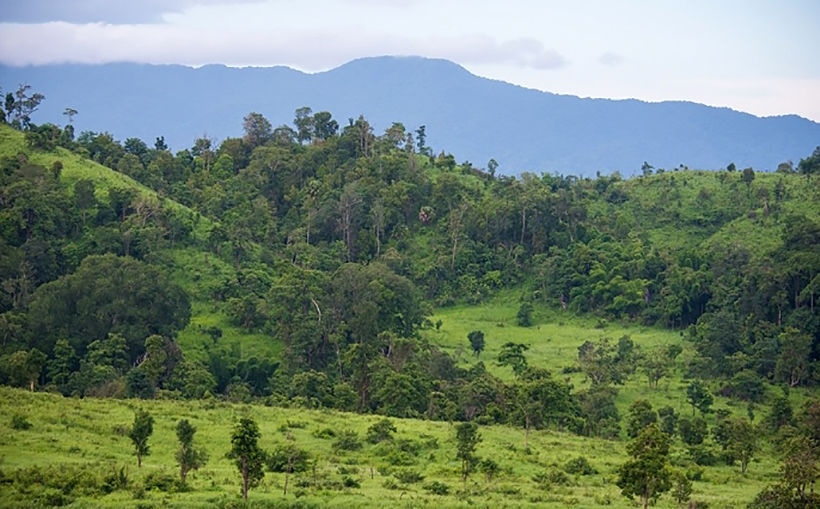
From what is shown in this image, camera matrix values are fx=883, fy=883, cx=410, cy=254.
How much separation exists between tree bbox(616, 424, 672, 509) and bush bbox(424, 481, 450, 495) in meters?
5.77

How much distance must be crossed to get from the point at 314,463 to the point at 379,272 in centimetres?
2643

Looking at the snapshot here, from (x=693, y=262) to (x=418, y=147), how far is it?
35.5m

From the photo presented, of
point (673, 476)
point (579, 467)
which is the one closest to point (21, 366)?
point (579, 467)

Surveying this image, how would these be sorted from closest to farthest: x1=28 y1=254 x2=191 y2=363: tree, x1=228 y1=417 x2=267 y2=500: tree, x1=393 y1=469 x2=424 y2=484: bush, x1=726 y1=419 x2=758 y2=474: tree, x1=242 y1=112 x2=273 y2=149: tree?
x1=228 y1=417 x2=267 y2=500: tree < x1=393 y1=469 x2=424 y2=484: bush < x1=726 y1=419 x2=758 y2=474: tree < x1=28 y1=254 x2=191 y2=363: tree < x1=242 y1=112 x2=273 y2=149: tree

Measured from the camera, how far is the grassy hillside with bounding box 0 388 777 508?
89.2ft

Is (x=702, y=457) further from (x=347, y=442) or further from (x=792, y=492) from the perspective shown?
(x=347, y=442)

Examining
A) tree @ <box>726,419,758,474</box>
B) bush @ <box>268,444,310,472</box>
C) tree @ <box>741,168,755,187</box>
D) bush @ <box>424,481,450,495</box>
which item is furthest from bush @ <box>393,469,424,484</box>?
tree @ <box>741,168,755,187</box>

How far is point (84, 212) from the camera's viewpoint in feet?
203

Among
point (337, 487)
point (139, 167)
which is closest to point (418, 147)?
point (139, 167)

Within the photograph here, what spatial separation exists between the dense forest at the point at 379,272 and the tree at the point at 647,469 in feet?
1.51

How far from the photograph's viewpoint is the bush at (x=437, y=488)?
29.2 metres

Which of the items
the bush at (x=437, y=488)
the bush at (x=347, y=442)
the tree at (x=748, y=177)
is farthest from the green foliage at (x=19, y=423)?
the tree at (x=748, y=177)

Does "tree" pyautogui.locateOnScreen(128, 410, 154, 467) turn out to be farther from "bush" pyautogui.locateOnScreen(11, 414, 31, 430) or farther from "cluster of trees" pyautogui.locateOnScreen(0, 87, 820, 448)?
"cluster of trees" pyautogui.locateOnScreen(0, 87, 820, 448)

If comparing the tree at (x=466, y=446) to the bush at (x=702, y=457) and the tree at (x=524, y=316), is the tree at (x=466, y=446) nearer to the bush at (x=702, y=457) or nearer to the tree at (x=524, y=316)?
the bush at (x=702, y=457)
